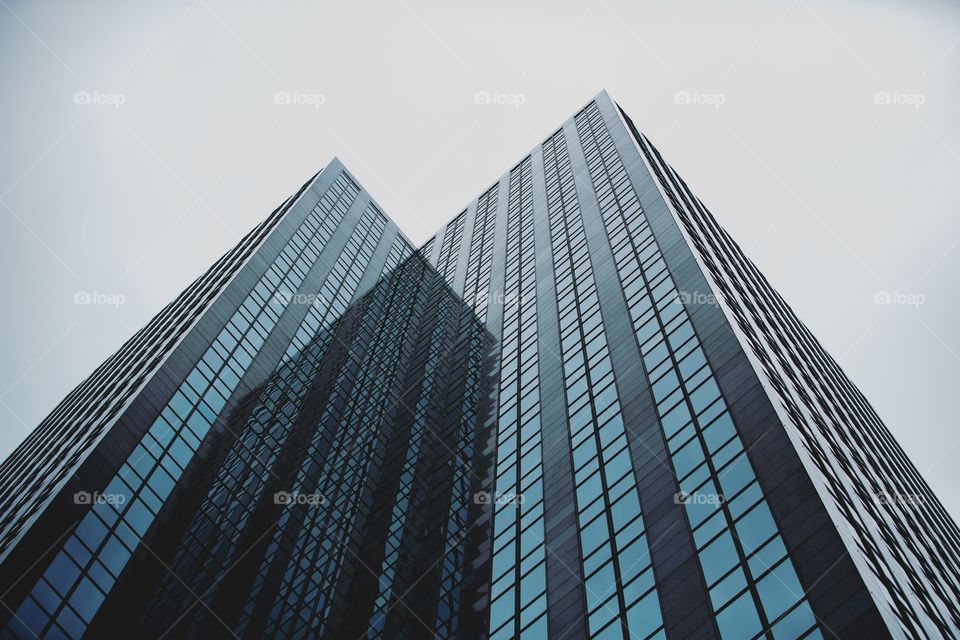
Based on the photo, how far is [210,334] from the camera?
60.8 metres

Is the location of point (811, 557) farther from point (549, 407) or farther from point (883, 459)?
point (883, 459)

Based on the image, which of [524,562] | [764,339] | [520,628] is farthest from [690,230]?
[520,628]

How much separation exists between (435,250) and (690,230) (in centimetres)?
5585
